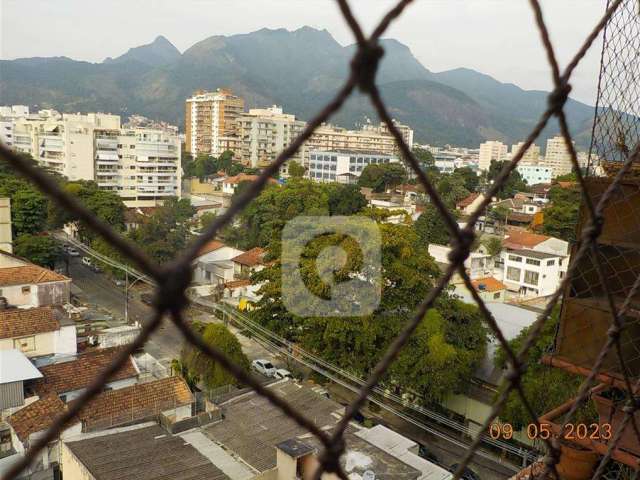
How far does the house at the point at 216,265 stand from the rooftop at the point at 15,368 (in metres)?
5.28

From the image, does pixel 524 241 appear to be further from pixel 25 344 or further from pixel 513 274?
pixel 25 344

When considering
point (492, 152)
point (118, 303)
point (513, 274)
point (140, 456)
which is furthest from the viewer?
point (492, 152)

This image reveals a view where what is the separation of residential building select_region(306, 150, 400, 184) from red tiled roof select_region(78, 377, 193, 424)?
1788cm

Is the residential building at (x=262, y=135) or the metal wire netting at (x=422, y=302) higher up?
the residential building at (x=262, y=135)

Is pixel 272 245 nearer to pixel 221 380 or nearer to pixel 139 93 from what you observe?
pixel 221 380

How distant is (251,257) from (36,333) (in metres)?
5.34

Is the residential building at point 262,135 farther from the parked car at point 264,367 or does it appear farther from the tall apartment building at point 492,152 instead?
the parked car at point 264,367

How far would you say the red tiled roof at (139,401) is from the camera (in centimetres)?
512

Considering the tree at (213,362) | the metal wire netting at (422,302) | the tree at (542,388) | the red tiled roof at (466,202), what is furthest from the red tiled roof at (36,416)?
the red tiled roof at (466,202)

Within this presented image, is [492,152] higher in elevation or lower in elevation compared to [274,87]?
lower

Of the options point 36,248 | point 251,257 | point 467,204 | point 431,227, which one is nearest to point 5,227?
point 36,248

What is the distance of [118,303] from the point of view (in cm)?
1077

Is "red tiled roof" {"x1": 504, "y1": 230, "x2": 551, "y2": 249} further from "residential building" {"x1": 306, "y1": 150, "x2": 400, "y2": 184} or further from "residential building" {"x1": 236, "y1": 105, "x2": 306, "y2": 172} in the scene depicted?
"residential building" {"x1": 236, "y1": 105, "x2": 306, "y2": 172}

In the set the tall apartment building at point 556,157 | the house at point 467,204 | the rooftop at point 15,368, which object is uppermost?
the tall apartment building at point 556,157
